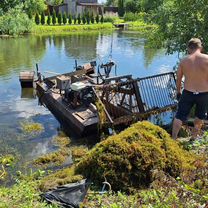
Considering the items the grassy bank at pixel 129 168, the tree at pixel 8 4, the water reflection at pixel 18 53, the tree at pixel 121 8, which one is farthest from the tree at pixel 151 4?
the tree at pixel 121 8

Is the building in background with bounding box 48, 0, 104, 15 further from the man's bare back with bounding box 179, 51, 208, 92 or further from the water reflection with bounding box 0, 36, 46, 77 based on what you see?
the man's bare back with bounding box 179, 51, 208, 92

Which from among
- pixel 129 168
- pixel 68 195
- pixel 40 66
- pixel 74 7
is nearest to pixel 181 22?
pixel 129 168

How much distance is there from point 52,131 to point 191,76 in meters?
6.42

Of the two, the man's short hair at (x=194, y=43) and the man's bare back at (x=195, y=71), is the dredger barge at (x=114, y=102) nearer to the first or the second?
the man's bare back at (x=195, y=71)

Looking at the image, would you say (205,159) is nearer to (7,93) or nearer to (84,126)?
(84,126)

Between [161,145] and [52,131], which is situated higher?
[161,145]

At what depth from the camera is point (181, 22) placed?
10.5m

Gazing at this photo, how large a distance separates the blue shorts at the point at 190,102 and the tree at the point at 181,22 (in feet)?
13.7

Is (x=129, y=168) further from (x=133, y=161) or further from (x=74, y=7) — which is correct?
(x=74, y=7)

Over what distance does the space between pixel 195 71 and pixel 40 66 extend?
18844mm

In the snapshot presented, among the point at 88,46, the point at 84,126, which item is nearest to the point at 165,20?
the point at 84,126

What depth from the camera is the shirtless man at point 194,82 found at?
5.86m

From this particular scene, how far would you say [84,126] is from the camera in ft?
32.7

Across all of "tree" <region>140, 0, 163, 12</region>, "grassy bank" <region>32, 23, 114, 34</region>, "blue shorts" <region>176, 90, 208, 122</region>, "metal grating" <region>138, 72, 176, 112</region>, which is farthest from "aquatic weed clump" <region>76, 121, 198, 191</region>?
"grassy bank" <region>32, 23, 114, 34</region>
